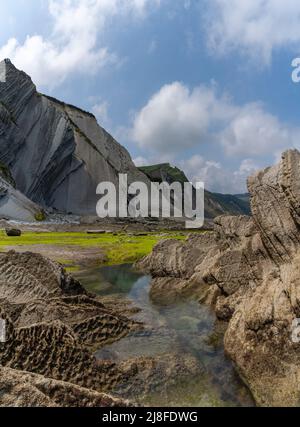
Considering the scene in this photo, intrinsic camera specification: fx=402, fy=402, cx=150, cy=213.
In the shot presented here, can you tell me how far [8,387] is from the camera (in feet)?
22.9

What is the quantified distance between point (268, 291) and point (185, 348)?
14.0 ft

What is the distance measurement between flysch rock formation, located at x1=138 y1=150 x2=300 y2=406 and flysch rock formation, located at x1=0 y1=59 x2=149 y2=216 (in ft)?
275

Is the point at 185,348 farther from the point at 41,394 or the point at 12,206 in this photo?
the point at 12,206

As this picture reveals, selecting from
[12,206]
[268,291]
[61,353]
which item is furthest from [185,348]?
[12,206]

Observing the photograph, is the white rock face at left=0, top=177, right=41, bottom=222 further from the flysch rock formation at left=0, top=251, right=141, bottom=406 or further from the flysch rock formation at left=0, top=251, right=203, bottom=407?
the flysch rock formation at left=0, top=251, right=203, bottom=407

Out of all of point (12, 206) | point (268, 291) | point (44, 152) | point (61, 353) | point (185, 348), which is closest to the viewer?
point (61, 353)

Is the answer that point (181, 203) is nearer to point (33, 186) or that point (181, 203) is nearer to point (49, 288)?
point (33, 186)

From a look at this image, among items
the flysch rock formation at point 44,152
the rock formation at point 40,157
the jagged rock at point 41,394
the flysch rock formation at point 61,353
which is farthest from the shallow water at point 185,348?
the flysch rock formation at point 44,152

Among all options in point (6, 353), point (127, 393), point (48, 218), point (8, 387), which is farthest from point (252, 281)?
point (48, 218)

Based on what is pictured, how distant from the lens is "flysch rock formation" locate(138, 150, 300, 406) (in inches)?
449

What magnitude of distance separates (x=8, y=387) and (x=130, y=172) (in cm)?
15155

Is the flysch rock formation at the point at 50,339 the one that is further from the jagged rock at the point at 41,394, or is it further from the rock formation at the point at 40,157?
the rock formation at the point at 40,157

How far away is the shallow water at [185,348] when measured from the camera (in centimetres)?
1152

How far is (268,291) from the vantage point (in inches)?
546
